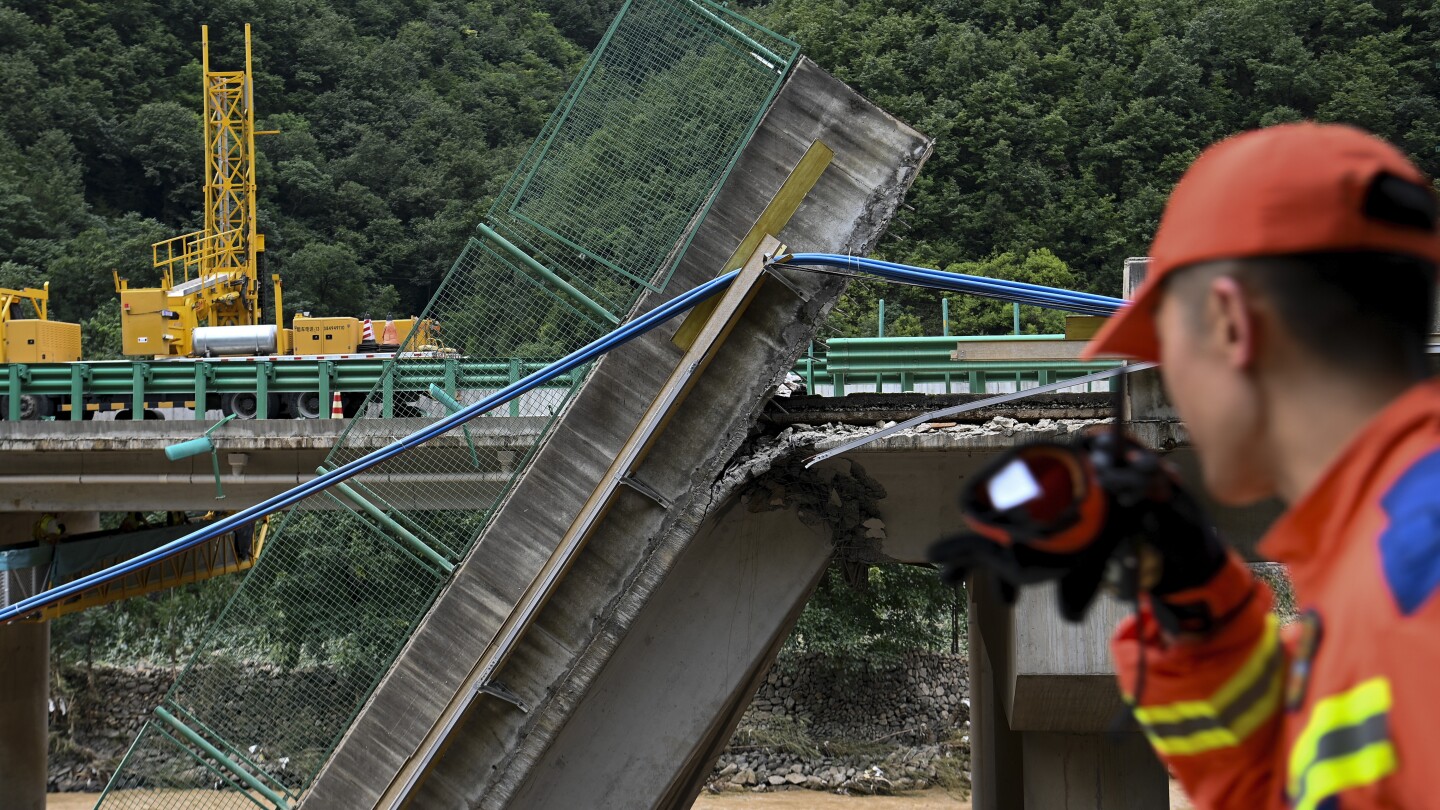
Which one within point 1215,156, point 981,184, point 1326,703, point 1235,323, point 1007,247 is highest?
point 981,184

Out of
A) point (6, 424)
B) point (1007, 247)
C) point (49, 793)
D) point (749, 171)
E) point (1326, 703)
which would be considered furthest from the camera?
point (1007, 247)

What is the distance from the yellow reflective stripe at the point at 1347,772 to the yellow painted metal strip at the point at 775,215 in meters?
7.25

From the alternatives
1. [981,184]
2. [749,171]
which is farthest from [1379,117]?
[749,171]

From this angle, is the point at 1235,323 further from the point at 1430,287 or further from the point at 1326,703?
the point at 1326,703

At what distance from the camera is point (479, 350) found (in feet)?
29.8

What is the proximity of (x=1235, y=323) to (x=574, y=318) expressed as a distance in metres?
7.67

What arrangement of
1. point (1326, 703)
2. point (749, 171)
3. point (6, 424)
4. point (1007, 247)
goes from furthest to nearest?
point (1007, 247) < point (6, 424) < point (749, 171) < point (1326, 703)

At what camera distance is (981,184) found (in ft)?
149

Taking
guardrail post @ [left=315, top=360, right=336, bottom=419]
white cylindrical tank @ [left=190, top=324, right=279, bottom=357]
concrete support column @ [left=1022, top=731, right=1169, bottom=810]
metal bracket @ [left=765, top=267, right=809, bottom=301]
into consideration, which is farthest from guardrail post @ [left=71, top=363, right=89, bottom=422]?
concrete support column @ [left=1022, top=731, right=1169, bottom=810]

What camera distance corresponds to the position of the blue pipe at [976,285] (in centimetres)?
752

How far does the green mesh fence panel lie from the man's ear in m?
7.23

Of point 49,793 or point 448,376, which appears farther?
point 49,793

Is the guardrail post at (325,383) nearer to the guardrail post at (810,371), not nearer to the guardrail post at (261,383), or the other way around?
the guardrail post at (261,383)

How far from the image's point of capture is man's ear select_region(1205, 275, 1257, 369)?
1.28 metres
